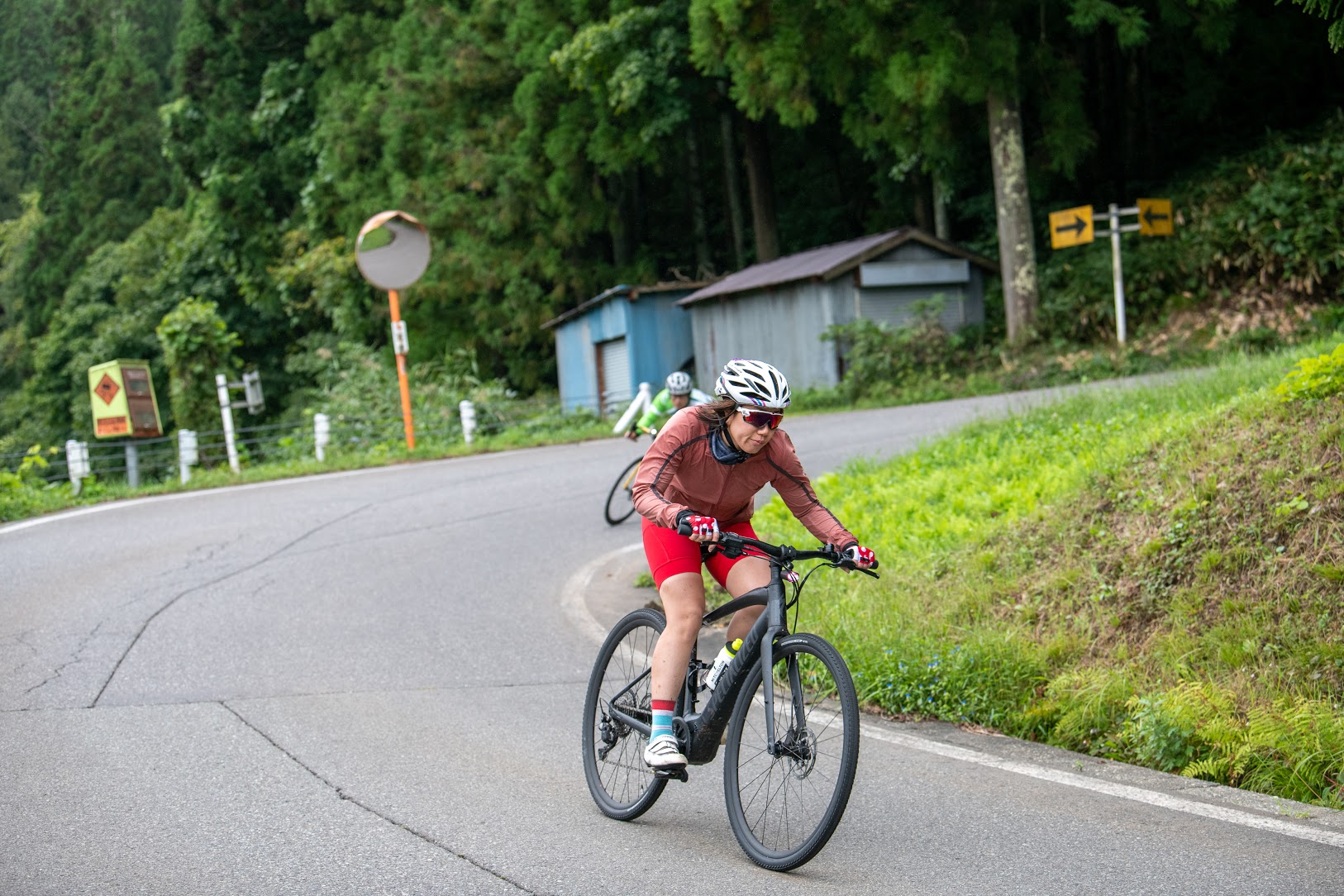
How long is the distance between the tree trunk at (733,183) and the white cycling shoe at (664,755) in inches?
1250

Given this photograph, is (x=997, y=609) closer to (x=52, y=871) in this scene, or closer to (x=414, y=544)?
(x=52, y=871)

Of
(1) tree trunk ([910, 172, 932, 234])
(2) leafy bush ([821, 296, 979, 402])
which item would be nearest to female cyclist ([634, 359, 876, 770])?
(2) leafy bush ([821, 296, 979, 402])

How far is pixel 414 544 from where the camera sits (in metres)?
12.5

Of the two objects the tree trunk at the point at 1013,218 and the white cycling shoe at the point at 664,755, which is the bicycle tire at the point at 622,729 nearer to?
the white cycling shoe at the point at 664,755

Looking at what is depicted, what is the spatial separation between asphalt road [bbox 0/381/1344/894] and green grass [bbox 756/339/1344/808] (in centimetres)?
29

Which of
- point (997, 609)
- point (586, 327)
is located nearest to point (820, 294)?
point (586, 327)

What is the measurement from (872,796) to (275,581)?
694 cm

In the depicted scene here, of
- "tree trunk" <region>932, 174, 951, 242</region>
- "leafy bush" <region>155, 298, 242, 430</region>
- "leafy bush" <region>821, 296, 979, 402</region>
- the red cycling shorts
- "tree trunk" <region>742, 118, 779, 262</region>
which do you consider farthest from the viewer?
A: "tree trunk" <region>742, 118, 779, 262</region>

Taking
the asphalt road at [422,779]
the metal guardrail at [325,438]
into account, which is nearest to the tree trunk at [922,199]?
the metal guardrail at [325,438]

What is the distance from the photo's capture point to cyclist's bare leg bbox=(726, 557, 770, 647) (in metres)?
5.04

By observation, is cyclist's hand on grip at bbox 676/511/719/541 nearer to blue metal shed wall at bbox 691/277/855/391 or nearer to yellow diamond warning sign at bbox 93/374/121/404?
blue metal shed wall at bbox 691/277/855/391

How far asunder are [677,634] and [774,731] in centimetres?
62

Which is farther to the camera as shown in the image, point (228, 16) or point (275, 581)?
point (228, 16)

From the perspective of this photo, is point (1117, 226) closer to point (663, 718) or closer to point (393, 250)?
point (393, 250)
